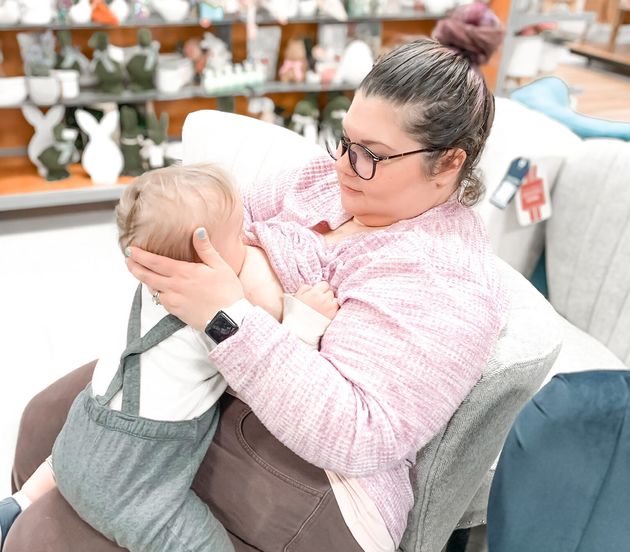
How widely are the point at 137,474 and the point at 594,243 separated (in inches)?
55.8

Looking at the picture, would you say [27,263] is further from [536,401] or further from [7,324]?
[536,401]

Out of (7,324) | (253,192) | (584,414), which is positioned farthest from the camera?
(7,324)

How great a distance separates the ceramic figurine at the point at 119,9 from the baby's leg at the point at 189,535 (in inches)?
105

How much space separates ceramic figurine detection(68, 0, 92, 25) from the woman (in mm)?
2333

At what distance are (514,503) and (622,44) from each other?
7677mm

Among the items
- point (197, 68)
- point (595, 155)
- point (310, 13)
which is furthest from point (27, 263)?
point (595, 155)

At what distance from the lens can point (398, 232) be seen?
1157 mm

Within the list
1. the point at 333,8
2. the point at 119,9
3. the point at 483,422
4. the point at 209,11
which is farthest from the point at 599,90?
the point at 483,422

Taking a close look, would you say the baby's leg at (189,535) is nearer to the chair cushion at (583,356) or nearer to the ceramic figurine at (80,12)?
the chair cushion at (583,356)

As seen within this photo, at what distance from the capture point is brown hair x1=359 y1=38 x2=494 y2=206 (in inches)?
42.1

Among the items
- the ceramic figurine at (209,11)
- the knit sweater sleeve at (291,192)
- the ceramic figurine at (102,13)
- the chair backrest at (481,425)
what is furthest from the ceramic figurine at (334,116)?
the chair backrest at (481,425)

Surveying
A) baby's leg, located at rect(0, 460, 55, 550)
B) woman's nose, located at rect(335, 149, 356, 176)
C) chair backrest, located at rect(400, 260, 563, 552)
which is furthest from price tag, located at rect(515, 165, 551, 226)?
baby's leg, located at rect(0, 460, 55, 550)

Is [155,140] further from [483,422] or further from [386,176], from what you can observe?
[483,422]

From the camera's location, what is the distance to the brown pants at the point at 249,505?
108cm
